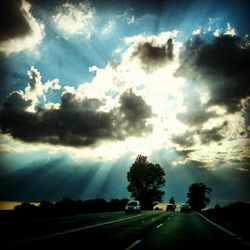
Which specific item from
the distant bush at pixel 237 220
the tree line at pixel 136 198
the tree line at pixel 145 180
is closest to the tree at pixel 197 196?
the tree line at pixel 136 198

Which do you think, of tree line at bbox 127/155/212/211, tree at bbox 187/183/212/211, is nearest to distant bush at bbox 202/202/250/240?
tree line at bbox 127/155/212/211

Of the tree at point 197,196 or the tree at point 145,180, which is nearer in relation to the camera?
the tree at point 145,180

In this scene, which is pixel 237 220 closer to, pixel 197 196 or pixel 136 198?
pixel 136 198

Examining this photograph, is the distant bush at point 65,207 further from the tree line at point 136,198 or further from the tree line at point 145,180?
the tree line at point 145,180

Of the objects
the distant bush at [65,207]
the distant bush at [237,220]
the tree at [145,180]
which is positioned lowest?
the distant bush at [237,220]

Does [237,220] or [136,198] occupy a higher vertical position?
[136,198]

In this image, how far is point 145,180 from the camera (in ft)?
342

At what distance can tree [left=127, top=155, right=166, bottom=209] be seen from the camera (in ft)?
338

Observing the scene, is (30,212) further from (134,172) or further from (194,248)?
(134,172)

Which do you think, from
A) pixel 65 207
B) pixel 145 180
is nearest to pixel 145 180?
pixel 145 180

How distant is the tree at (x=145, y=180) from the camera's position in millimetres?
103062

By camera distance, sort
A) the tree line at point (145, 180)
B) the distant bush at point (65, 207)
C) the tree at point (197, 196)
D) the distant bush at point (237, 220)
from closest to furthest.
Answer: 1. the distant bush at point (237, 220)
2. the distant bush at point (65, 207)
3. the tree line at point (145, 180)
4. the tree at point (197, 196)

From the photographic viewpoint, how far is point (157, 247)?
437 inches

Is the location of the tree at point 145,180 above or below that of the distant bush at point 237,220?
above
